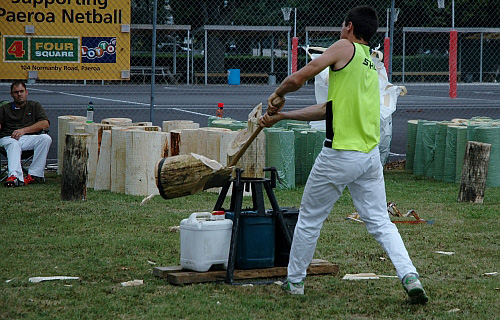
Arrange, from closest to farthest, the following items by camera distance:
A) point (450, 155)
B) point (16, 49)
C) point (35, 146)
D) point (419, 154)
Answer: point (35, 146) < point (450, 155) < point (419, 154) < point (16, 49)

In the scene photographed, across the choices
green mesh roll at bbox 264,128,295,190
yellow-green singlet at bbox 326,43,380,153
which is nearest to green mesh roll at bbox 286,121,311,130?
green mesh roll at bbox 264,128,295,190

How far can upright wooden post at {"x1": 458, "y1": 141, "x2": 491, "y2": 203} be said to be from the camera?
30.9 feet

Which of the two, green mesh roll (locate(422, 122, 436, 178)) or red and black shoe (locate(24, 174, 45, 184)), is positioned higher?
green mesh roll (locate(422, 122, 436, 178))

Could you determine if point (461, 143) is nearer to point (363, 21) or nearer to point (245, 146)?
point (245, 146)

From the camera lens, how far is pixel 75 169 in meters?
9.18

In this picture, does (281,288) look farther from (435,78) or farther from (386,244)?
(435,78)

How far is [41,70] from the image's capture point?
12305 mm

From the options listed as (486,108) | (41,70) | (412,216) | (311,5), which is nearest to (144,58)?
(311,5)

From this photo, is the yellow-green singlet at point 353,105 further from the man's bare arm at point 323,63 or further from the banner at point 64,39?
the banner at point 64,39

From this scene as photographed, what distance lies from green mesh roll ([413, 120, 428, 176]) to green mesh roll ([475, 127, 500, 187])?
1191 millimetres

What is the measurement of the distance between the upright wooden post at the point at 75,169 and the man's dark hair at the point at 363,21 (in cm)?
481

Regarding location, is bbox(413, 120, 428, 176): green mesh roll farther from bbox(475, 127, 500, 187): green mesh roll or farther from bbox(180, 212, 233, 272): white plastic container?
bbox(180, 212, 233, 272): white plastic container

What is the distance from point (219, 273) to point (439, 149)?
6459 mm

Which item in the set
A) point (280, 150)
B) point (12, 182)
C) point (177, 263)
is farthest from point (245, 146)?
point (12, 182)
